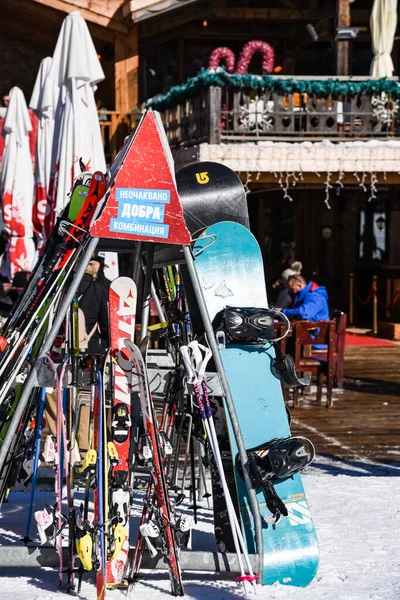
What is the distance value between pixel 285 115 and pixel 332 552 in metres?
10.0

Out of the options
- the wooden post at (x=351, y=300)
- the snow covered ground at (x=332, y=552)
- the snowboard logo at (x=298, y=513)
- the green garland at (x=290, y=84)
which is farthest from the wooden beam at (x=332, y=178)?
the snowboard logo at (x=298, y=513)

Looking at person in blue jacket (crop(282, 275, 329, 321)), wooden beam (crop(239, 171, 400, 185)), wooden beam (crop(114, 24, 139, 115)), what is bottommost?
person in blue jacket (crop(282, 275, 329, 321))

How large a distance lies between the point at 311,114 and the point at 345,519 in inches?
373

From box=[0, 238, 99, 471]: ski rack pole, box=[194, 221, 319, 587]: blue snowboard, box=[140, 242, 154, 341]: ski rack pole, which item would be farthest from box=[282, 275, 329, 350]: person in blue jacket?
box=[0, 238, 99, 471]: ski rack pole

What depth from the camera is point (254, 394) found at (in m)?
5.31

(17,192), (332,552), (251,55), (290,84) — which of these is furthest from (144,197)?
(251,55)

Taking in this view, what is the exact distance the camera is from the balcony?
14266 millimetres

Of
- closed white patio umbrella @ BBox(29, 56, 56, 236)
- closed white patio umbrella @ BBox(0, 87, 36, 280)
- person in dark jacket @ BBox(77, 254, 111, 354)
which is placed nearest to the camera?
person in dark jacket @ BBox(77, 254, 111, 354)

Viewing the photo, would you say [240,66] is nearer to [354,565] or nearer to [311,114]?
[311,114]

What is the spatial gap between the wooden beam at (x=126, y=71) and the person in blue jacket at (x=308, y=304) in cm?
783

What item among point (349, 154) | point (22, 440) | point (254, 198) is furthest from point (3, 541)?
point (254, 198)

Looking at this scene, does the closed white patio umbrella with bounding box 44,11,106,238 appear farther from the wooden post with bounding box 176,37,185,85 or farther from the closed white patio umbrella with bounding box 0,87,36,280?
the wooden post with bounding box 176,37,185,85

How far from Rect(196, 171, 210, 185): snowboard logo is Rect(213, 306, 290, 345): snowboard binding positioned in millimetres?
942

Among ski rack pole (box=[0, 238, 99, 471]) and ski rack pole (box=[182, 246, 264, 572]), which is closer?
ski rack pole (box=[0, 238, 99, 471])
